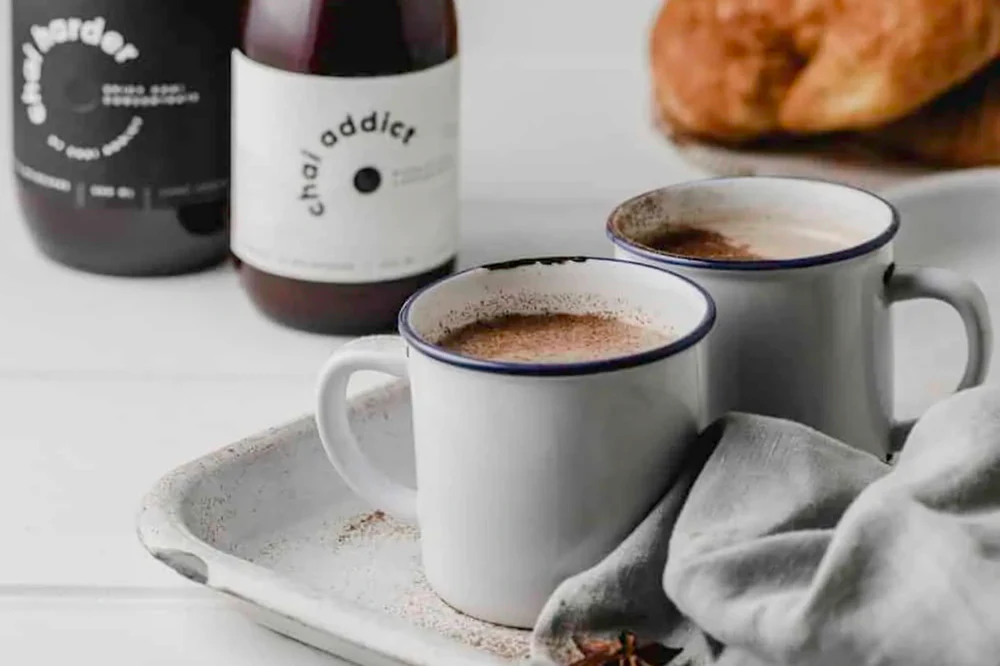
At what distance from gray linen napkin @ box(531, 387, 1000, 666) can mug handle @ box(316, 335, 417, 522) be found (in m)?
0.11

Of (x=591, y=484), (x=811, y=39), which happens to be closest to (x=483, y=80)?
(x=811, y=39)

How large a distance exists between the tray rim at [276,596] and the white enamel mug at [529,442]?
0.15 feet

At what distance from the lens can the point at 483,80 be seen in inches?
59.2

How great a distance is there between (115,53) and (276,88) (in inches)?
4.6

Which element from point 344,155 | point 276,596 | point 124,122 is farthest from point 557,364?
point 124,122

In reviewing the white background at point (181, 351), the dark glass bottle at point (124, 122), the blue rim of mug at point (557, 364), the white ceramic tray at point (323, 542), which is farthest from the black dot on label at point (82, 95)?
the blue rim of mug at point (557, 364)

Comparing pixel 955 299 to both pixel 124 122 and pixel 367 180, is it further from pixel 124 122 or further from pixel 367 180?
pixel 124 122

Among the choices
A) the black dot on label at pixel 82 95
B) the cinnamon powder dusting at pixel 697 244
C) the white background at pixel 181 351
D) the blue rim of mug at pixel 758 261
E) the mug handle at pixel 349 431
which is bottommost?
the white background at pixel 181 351

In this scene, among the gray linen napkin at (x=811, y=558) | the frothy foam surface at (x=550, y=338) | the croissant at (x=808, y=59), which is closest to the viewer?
the gray linen napkin at (x=811, y=558)

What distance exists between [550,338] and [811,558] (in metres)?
0.14

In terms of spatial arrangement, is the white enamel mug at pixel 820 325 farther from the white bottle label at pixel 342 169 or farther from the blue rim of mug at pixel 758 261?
the white bottle label at pixel 342 169

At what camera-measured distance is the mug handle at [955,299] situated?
814 millimetres

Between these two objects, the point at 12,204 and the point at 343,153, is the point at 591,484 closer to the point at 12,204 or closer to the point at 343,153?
the point at 343,153

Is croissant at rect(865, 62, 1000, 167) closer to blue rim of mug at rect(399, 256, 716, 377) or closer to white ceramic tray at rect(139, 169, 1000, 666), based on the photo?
white ceramic tray at rect(139, 169, 1000, 666)
